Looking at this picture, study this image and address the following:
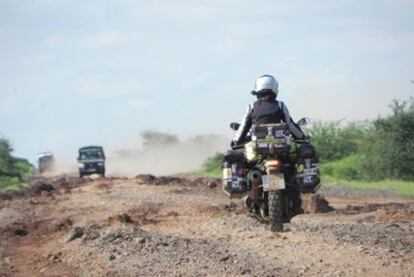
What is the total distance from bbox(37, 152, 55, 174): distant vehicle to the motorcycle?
278ft

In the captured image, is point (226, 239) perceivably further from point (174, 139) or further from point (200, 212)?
point (174, 139)

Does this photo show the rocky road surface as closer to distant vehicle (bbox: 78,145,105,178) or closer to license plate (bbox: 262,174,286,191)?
license plate (bbox: 262,174,286,191)

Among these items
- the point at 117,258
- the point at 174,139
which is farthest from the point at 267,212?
the point at 174,139

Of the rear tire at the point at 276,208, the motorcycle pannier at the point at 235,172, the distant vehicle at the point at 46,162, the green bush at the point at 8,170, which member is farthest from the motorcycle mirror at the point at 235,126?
the distant vehicle at the point at 46,162

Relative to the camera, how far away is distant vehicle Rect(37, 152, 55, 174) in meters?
97.0

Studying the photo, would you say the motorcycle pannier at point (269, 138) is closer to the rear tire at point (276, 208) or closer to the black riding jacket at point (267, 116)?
the black riding jacket at point (267, 116)

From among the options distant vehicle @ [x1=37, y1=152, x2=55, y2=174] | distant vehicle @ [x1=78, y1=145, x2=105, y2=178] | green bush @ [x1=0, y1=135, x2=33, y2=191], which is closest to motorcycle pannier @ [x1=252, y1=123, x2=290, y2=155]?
green bush @ [x1=0, y1=135, x2=33, y2=191]

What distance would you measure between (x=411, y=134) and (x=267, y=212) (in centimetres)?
2820

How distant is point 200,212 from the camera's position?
2006 centimetres

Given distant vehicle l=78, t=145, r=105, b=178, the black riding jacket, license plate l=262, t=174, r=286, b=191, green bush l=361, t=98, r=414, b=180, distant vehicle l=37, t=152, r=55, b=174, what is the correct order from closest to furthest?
license plate l=262, t=174, r=286, b=191 → the black riding jacket → green bush l=361, t=98, r=414, b=180 → distant vehicle l=78, t=145, r=105, b=178 → distant vehicle l=37, t=152, r=55, b=174

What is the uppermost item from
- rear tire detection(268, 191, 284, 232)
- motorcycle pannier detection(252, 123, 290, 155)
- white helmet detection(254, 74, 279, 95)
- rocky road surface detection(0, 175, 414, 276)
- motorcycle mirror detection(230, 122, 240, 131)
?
white helmet detection(254, 74, 279, 95)

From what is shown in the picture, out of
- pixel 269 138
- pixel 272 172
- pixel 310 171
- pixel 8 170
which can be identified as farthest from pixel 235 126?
pixel 8 170

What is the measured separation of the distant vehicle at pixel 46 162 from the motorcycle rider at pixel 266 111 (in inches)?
3336

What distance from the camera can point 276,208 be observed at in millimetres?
12164
